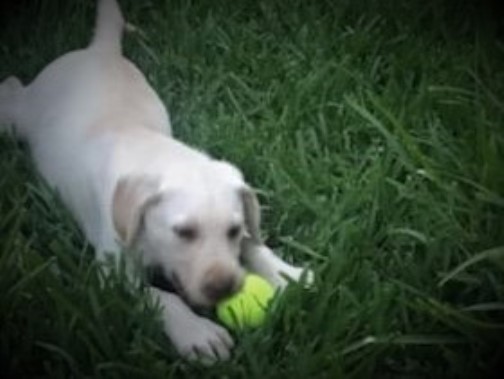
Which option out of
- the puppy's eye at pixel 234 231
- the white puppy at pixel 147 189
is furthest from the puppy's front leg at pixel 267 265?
the puppy's eye at pixel 234 231

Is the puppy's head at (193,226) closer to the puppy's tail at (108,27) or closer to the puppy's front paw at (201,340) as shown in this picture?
the puppy's front paw at (201,340)

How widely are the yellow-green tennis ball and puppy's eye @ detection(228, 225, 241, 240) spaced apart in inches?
3.5

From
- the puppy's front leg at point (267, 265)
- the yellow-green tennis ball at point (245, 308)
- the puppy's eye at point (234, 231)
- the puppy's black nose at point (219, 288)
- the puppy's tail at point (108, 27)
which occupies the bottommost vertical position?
the puppy's front leg at point (267, 265)

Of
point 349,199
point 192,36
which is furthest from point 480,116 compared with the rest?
point 192,36

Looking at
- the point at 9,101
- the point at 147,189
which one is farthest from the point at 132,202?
the point at 9,101

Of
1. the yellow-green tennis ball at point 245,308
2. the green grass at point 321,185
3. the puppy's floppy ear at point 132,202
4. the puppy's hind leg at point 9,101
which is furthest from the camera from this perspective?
the puppy's hind leg at point 9,101

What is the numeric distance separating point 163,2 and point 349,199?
1284mm

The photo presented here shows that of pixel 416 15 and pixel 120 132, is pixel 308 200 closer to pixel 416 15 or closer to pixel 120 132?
pixel 120 132

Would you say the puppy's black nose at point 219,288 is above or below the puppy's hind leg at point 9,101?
above

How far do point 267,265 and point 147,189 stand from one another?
301 mm

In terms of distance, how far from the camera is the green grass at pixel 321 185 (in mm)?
2416

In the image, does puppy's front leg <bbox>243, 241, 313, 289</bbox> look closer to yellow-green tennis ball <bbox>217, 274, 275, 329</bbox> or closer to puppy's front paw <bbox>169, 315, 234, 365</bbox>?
yellow-green tennis ball <bbox>217, 274, 275, 329</bbox>

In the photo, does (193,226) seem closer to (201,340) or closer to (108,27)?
(201,340)

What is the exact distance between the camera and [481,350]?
7.82ft
